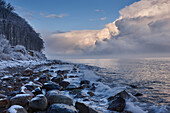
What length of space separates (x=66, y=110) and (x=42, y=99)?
1138mm

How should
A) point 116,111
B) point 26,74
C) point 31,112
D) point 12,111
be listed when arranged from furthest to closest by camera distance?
point 26,74 < point 116,111 < point 31,112 < point 12,111

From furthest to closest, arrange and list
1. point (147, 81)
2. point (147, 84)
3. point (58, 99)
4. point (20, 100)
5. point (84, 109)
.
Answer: point (147, 81)
point (147, 84)
point (58, 99)
point (20, 100)
point (84, 109)

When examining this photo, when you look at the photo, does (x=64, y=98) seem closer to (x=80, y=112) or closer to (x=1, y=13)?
(x=80, y=112)

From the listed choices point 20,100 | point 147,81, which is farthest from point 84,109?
point 147,81

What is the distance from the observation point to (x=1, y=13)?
41.9 m

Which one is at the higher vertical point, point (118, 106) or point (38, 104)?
point (38, 104)

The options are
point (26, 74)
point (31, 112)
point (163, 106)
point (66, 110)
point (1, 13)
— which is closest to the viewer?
point (66, 110)

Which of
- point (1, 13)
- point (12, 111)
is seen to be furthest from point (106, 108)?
point (1, 13)

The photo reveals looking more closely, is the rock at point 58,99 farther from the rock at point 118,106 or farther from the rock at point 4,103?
the rock at point 118,106

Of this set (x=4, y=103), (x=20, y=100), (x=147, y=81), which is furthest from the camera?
(x=147, y=81)

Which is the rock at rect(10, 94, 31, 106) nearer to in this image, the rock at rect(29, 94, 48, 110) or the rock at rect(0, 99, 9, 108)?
the rock at rect(0, 99, 9, 108)

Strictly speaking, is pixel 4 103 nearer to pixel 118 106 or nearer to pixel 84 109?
pixel 84 109

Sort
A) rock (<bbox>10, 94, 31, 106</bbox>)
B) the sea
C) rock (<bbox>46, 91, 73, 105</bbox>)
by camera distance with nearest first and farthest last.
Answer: rock (<bbox>10, 94, 31, 106</bbox>) → rock (<bbox>46, 91, 73, 105</bbox>) → the sea

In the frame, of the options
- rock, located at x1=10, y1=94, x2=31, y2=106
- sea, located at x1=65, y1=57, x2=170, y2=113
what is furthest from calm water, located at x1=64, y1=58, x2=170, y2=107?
rock, located at x1=10, y1=94, x2=31, y2=106
